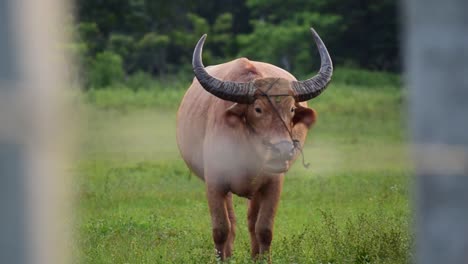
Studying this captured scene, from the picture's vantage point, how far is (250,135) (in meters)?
7.28

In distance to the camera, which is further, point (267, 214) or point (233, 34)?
point (233, 34)

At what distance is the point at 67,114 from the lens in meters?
2.22

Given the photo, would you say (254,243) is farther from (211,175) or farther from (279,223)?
(279,223)

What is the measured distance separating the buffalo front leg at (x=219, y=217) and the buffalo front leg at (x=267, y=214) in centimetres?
23

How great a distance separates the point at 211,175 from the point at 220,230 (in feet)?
1.31

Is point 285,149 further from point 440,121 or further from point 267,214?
point 440,121

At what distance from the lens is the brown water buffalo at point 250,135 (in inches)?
277

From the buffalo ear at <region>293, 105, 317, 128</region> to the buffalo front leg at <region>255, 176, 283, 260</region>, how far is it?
473 mm

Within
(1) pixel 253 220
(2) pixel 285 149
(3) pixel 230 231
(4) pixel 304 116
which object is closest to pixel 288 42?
(1) pixel 253 220

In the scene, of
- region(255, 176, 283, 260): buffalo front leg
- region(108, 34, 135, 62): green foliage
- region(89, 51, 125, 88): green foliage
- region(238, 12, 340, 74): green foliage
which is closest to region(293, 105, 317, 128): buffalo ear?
region(255, 176, 283, 260): buffalo front leg

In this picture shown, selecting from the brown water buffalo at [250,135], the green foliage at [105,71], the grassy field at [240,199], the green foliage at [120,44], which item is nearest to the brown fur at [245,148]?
the brown water buffalo at [250,135]

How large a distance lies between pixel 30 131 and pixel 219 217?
5.57 metres

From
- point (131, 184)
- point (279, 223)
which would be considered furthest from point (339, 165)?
point (279, 223)

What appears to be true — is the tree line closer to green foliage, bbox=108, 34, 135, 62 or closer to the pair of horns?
green foliage, bbox=108, 34, 135, 62
